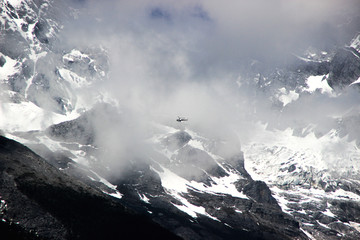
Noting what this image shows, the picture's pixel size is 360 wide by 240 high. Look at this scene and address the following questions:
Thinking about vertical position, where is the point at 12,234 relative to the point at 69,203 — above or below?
below

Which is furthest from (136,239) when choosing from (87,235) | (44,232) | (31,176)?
(31,176)

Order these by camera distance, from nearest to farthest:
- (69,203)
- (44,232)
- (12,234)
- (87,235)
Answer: (12,234) < (44,232) < (87,235) < (69,203)

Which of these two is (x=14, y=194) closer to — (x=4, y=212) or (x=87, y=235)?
(x=4, y=212)

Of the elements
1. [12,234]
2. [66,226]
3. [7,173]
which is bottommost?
[12,234]

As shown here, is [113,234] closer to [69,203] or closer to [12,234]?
[69,203]

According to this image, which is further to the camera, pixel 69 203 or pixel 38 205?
pixel 69 203

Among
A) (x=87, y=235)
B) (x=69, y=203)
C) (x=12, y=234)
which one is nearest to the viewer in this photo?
(x=12, y=234)

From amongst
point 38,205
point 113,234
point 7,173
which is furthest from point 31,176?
point 113,234

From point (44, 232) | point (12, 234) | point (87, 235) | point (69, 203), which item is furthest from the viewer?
point (69, 203)

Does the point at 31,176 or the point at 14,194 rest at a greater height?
the point at 31,176
